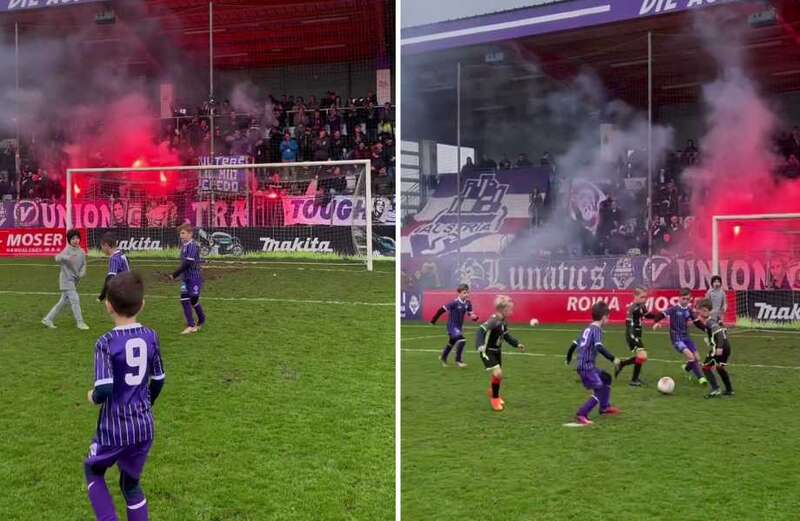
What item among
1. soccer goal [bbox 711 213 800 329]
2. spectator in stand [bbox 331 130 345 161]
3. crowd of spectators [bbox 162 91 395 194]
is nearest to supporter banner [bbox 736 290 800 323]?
soccer goal [bbox 711 213 800 329]

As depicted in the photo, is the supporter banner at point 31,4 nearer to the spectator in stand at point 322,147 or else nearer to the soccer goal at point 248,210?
the soccer goal at point 248,210

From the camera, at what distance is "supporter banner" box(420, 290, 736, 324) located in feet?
55.5

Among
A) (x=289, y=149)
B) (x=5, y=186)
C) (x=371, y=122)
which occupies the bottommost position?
(x=5, y=186)

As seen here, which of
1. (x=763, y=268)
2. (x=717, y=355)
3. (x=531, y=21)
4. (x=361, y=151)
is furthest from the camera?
(x=361, y=151)

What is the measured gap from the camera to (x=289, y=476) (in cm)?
611

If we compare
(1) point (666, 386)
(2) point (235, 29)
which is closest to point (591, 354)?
(1) point (666, 386)

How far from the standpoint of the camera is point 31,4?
23.3 m

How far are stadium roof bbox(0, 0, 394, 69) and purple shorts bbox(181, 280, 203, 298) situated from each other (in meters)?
13.5

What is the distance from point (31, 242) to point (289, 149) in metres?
7.00

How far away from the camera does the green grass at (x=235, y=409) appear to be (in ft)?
18.7

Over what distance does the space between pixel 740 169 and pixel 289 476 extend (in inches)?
705

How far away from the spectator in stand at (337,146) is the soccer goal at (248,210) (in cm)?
287

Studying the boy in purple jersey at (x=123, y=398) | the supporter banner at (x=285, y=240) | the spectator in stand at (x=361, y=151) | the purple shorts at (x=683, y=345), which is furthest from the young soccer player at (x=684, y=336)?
the spectator in stand at (x=361, y=151)

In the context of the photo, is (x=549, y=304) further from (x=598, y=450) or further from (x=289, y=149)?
(x=598, y=450)
